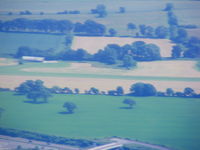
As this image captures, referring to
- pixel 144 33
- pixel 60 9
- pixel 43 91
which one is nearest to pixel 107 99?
pixel 43 91

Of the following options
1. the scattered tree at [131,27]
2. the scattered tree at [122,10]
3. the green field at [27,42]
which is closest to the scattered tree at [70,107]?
the green field at [27,42]

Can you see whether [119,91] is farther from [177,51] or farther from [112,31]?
[112,31]

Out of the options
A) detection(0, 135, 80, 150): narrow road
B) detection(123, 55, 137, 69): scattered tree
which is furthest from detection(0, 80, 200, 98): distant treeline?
detection(0, 135, 80, 150): narrow road

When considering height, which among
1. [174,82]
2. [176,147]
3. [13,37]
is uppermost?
[13,37]

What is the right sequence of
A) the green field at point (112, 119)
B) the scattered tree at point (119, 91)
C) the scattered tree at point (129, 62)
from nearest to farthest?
the green field at point (112, 119) → the scattered tree at point (119, 91) → the scattered tree at point (129, 62)

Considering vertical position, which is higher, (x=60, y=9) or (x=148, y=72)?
(x=60, y=9)

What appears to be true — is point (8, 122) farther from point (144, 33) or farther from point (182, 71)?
point (144, 33)

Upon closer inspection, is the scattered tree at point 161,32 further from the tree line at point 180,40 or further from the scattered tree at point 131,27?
the scattered tree at point 131,27

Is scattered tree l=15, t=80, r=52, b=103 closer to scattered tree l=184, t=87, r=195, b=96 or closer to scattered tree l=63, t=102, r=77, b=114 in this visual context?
scattered tree l=63, t=102, r=77, b=114

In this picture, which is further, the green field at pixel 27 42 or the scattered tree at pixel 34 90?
the green field at pixel 27 42
